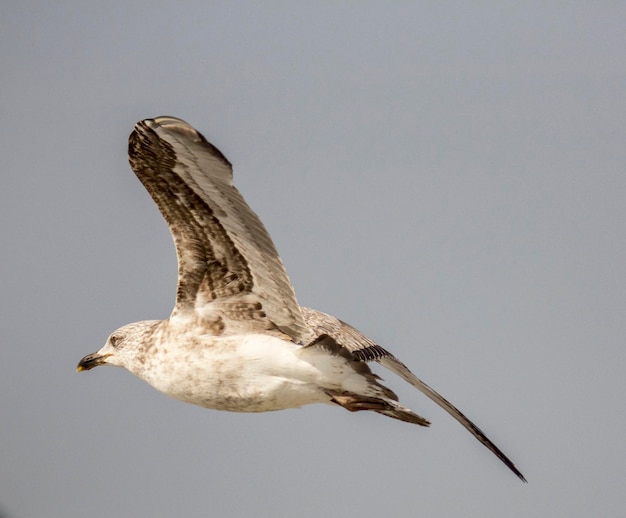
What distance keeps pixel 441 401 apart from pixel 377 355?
0.97m

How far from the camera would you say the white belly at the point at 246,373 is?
1545 centimetres

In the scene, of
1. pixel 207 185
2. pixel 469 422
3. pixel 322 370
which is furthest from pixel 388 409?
pixel 207 185

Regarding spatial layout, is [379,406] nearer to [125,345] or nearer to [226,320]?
[226,320]

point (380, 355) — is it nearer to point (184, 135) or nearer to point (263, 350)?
point (263, 350)

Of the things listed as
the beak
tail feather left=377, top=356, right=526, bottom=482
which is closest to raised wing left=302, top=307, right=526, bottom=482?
tail feather left=377, top=356, right=526, bottom=482

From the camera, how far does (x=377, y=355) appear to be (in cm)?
1697

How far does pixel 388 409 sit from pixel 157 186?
3560mm

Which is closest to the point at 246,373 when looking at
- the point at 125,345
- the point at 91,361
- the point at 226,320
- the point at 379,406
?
the point at 226,320

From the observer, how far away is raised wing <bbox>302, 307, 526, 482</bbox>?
16672 millimetres

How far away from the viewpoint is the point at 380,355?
17.0 metres

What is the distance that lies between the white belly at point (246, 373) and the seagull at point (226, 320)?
Result: 0.01m

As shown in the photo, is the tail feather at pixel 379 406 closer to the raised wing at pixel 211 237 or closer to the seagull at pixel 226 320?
the seagull at pixel 226 320

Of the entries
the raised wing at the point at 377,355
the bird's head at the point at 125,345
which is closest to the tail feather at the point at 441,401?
the raised wing at the point at 377,355

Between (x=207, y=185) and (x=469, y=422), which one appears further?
(x=469, y=422)
